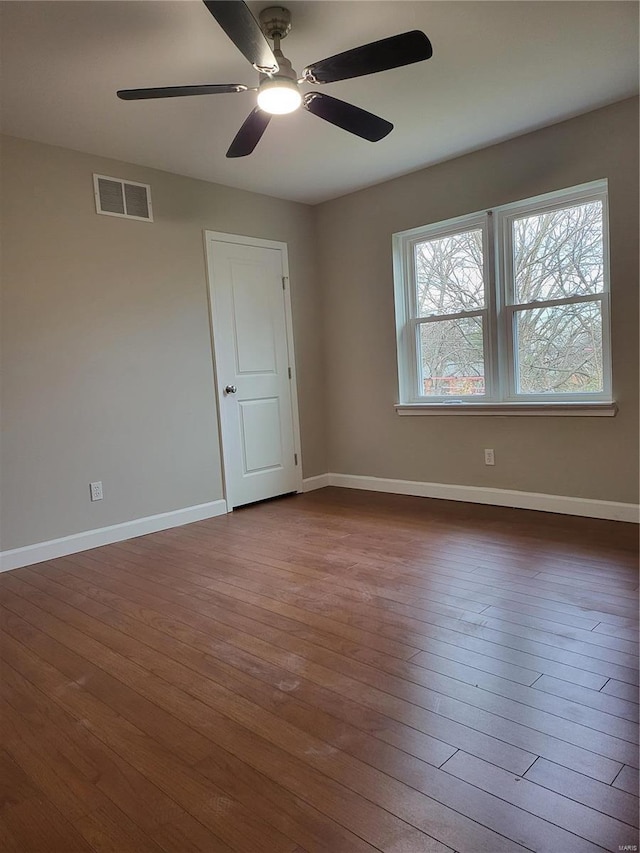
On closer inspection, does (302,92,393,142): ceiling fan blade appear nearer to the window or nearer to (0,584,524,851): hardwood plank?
the window

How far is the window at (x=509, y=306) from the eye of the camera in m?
3.56

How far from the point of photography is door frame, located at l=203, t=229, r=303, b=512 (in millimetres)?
4238

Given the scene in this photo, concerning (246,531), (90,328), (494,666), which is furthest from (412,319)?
(494,666)

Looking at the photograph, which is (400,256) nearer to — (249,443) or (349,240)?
(349,240)

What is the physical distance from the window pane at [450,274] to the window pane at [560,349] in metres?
0.44

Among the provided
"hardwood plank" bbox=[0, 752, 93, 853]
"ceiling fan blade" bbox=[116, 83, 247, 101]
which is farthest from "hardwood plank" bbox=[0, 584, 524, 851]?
"ceiling fan blade" bbox=[116, 83, 247, 101]

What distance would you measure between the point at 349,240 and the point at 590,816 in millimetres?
4353

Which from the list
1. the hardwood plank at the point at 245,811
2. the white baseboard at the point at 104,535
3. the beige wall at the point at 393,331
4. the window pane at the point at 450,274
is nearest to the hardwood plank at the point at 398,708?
the hardwood plank at the point at 245,811

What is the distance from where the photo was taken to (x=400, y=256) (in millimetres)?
4562

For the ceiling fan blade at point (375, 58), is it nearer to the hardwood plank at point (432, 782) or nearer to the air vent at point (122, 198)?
the air vent at point (122, 198)

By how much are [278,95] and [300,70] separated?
24.0 inches

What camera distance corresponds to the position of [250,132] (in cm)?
262

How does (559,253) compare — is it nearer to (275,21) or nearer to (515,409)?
(515,409)

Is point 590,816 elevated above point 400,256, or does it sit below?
below
